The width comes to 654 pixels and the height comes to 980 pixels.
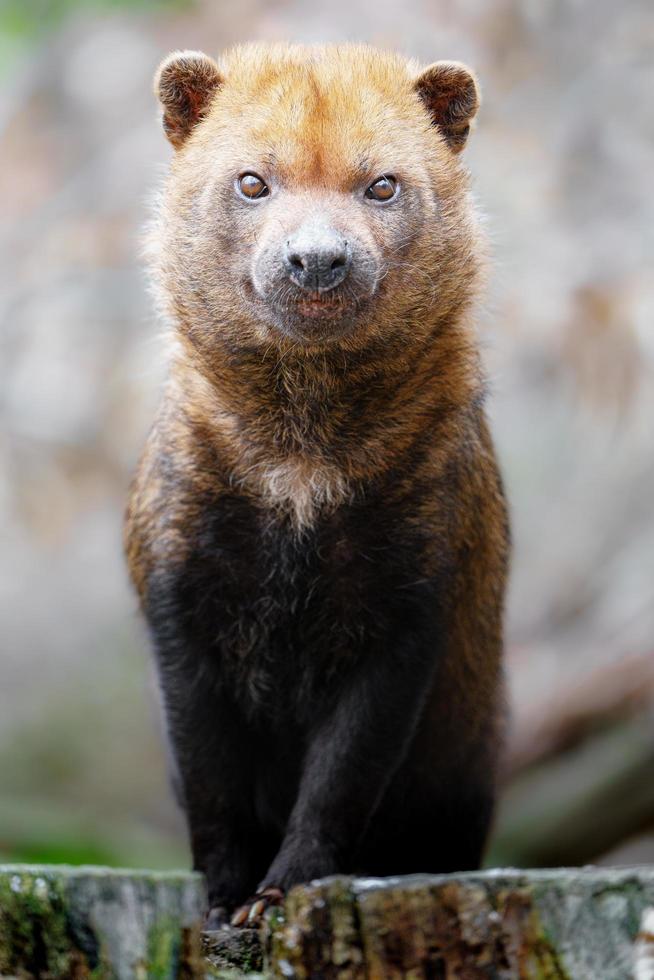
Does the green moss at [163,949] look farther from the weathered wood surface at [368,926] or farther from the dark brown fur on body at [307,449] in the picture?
the dark brown fur on body at [307,449]

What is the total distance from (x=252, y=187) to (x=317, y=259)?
533 mm

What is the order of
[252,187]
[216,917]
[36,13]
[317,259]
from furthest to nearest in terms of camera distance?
[36,13]
[216,917]
[252,187]
[317,259]

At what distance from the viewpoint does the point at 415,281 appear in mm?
4609

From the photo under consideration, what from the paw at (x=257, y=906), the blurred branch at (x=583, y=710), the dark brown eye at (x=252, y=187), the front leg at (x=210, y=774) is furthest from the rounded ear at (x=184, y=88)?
the blurred branch at (x=583, y=710)

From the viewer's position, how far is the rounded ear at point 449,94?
4.89 metres

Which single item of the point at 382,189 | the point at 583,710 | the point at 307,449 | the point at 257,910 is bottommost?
the point at 257,910

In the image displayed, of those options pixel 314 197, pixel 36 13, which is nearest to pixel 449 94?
→ pixel 314 197

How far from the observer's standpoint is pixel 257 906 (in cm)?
426

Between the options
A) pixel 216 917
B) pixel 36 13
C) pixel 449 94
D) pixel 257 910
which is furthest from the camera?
pixel 36 13

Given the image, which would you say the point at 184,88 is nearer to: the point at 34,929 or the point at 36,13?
the point at 34,929

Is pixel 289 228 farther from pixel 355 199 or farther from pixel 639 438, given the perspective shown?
pixel 639 438

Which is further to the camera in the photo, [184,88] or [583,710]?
[583,710]

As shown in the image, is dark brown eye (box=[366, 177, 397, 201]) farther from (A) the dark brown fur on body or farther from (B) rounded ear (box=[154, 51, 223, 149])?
(B) rounded ear (box=[154, 51, 223, 149])

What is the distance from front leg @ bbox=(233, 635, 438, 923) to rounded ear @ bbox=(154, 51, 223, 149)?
6.31 feet
